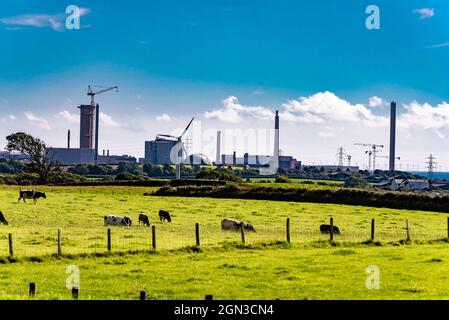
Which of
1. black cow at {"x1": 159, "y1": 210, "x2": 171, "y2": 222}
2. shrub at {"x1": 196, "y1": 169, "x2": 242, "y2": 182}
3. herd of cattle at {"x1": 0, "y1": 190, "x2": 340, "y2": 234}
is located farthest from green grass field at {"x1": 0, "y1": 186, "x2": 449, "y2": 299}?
shrub at {"x1": 196, "y1": 169, "x2": 242, "y2": 182}

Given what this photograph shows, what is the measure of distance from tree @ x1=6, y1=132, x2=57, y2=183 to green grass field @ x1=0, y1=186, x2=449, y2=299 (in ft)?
279

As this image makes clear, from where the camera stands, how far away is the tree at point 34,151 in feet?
441

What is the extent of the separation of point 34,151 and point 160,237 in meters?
109

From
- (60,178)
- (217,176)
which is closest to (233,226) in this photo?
(217,176)

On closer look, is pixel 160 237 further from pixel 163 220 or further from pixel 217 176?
pixel 217 176

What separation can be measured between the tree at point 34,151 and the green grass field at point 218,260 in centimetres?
8489

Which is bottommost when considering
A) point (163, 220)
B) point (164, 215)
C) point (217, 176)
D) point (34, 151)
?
point (163, 220)

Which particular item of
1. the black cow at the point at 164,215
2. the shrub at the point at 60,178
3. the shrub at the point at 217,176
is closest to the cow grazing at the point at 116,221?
the black cow at the point at 164,215

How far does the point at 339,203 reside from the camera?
75625mm

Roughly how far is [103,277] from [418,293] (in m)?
11.6

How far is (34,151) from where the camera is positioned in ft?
454

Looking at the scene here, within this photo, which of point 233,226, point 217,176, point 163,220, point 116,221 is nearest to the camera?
point 233,226
